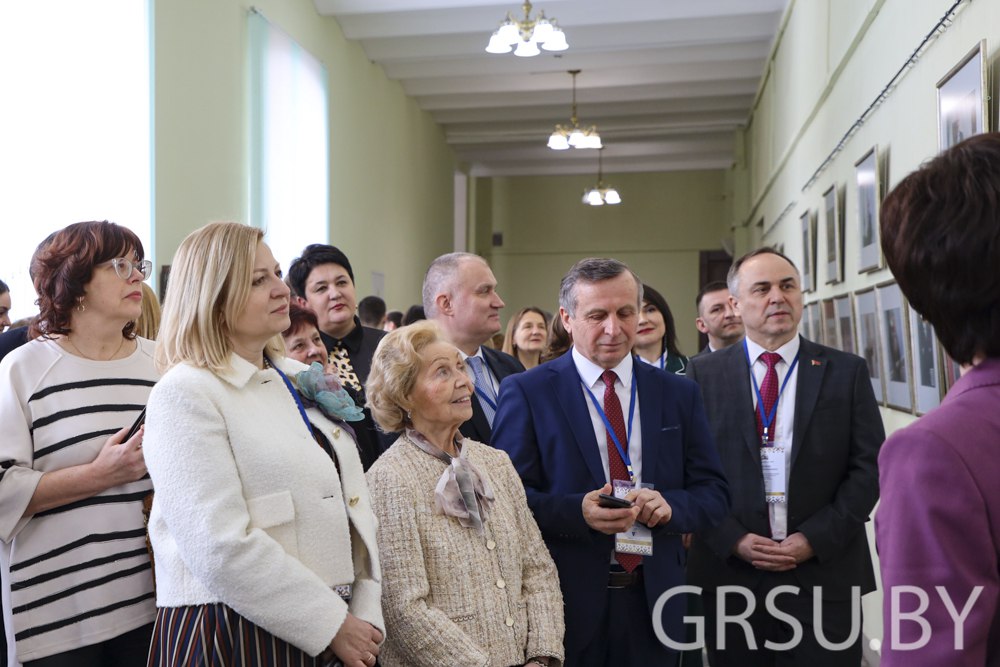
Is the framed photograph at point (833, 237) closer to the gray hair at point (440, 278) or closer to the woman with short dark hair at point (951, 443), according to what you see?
the gray hair at point (440, 278)

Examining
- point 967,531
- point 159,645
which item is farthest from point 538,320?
point 967,531

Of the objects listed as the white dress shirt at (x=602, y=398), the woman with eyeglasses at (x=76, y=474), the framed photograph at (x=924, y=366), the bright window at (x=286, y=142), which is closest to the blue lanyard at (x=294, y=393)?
the woman with eyeglasses at (x=76, y=474)

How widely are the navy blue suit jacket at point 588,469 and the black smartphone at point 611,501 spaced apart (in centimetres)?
9

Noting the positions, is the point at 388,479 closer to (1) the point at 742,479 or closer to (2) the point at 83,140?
(1) the point at 742,479

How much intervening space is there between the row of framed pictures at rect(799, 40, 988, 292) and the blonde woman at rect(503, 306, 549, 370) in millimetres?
2038

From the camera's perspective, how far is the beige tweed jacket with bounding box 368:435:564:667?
7.31 ft

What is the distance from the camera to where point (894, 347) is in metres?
4.53

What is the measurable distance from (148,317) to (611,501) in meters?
1.63

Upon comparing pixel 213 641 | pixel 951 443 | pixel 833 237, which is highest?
pixel 833 237

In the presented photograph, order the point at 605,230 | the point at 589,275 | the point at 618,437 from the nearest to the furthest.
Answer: the point at 618,437 → the point at 589,275 → the point at 605,230

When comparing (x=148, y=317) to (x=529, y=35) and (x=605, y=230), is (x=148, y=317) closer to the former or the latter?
(x=529, y=35)

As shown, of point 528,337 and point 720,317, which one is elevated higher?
point 720,317

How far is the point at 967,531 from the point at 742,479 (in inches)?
77.6

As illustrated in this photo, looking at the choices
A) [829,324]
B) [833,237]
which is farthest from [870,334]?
[829,324]
